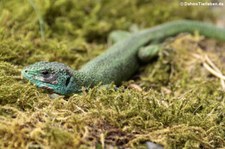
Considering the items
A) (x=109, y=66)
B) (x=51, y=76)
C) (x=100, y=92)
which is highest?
(x=109, y=66)

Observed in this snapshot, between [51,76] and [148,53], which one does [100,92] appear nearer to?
[51,76]

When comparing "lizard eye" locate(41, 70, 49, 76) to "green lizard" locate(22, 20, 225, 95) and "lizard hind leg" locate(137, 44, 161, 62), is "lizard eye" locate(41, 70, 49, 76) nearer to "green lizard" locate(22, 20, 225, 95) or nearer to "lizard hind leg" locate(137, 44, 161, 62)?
"green lizard" locate(22, 20, 225, 95)

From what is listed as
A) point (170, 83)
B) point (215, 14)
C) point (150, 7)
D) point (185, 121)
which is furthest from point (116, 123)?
point (215, 14)

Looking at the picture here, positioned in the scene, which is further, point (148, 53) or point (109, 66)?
point (148, 53)

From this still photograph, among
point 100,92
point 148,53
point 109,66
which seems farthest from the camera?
point 148,53

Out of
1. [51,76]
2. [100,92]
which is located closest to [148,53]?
→ [51,76]

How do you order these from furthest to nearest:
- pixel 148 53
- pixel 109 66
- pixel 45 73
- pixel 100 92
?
pixel 148 53 < pixel 109 66 < pixel 45 73 < pixel 100 92
